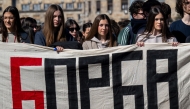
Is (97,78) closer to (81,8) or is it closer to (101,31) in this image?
(101,31)

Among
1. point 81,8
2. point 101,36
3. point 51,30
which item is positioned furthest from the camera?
point 81,8

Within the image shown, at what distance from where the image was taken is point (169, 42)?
300 inches

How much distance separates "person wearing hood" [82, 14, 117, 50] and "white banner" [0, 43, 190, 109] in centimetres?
41

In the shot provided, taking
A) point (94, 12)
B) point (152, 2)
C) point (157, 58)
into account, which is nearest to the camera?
point (157, 58)

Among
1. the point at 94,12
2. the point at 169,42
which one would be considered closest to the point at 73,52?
the point at 169,42

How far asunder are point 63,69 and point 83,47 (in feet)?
1.81

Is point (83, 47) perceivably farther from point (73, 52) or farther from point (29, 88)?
point (29, 88)

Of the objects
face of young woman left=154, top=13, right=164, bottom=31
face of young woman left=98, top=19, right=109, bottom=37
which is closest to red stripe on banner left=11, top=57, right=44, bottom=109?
face of young woman left=98, top=19, right=109, bottom=37

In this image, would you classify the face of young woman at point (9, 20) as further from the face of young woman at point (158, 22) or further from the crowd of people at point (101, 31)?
the face of young woman at point (158, 22)

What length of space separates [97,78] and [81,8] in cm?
8232

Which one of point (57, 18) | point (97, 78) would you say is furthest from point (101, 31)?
point (97, 78)

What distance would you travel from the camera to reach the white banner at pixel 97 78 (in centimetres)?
754

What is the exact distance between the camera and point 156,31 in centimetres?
783

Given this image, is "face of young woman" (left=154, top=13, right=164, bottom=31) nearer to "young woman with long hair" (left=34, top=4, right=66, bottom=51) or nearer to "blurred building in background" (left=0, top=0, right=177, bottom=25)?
"young woman with long hair" (left=34, top=4, right=66, bottom=51)
